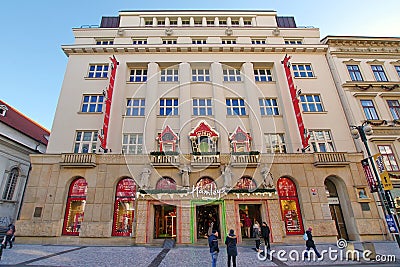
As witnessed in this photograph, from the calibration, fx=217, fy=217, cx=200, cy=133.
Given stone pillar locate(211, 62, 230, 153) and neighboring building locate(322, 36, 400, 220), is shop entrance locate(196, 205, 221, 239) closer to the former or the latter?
stone pillar locate(211, 62, 230, 153)

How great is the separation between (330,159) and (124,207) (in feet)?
60.5

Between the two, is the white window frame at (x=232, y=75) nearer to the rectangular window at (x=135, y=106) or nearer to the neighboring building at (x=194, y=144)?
the neighboring building at (x=194, y=144)

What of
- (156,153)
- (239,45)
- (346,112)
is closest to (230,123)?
(156,153)

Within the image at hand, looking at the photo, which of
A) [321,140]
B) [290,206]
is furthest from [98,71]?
[321,140]

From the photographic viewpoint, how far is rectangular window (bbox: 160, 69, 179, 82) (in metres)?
24.1

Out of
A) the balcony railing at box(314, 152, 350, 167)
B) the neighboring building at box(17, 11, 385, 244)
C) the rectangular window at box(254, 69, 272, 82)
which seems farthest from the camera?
the rectangular window at box(254, 69, 272, 82)

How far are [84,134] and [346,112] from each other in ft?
85.6

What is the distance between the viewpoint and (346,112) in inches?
866

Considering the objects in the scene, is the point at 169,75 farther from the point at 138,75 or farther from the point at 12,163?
the point at 12,163

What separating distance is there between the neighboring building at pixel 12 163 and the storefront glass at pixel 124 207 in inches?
492

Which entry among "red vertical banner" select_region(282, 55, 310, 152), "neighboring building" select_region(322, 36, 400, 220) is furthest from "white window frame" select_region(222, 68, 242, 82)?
"neighboring building" select_region(322, 36, 400, 220)

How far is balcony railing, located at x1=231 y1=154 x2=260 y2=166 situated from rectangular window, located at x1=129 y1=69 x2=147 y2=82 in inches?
528

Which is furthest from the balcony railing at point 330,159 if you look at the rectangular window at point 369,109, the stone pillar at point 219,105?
the stone pillar at point 219,105

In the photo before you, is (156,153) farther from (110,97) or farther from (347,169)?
(347,169)
